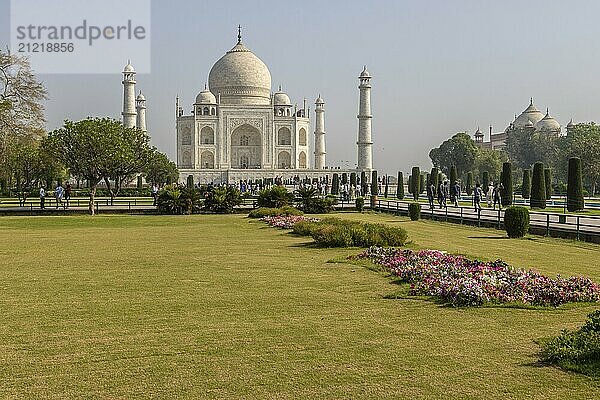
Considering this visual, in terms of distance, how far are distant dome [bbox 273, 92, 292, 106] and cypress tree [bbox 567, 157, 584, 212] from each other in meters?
50.2

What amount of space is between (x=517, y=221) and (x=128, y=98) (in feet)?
179

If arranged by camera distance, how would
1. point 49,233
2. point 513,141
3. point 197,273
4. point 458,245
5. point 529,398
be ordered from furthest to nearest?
point 513,141
point 49,233
point 458,245
point 197,273
point 529,398

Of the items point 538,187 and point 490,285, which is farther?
point 538,187

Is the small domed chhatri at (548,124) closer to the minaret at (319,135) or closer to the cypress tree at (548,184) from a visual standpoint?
the minaret at (319,135)

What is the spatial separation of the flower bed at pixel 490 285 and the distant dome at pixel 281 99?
65.4m

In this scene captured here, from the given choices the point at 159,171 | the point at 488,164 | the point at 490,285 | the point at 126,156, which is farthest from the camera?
the point at 488,164

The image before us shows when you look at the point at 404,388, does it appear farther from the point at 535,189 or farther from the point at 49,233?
the point at 535,189

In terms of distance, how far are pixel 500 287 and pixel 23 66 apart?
24473mm

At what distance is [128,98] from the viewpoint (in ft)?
214

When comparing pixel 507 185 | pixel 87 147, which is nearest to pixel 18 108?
pixel 87 147

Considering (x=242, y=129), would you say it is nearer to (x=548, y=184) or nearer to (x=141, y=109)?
(x=141, y=109)

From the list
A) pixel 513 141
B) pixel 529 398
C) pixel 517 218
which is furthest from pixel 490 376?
pixel 513 141

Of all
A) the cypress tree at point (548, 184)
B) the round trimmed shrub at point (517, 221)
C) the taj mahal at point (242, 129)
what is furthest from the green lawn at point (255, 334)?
the taj mahal at point (242, 129)

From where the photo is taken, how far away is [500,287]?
726 cm
